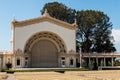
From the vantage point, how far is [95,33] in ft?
253

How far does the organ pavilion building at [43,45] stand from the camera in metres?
63.6

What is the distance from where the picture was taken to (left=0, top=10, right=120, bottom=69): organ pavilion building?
6356 cm

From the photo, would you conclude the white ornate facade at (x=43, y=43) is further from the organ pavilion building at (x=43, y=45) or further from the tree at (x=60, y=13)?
the tree at (x=60, y=13)

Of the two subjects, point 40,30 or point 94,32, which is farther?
point 94,32

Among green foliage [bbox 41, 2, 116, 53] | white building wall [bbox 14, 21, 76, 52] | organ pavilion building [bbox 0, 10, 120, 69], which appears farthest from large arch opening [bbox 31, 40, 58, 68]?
green foliage [bbox 41, 2, 116, 53]

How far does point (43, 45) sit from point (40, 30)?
3.83m

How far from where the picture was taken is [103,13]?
7950 centimetres

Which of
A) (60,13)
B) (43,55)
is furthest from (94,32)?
(43,55)

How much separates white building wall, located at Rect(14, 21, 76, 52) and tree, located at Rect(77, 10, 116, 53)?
11175 millimetres

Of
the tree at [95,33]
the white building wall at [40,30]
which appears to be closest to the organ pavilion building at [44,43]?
the white building wall at [40,30]

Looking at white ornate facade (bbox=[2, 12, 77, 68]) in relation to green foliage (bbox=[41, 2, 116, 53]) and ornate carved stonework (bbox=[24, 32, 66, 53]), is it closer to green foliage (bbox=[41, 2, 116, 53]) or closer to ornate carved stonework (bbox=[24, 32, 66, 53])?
ornate carved stonework (bbox=[24, 32, 66, 53])

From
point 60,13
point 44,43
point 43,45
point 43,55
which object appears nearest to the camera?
point 43,55

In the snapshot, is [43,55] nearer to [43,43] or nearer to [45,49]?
[45,49]

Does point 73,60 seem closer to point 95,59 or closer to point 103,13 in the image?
point 95,59
